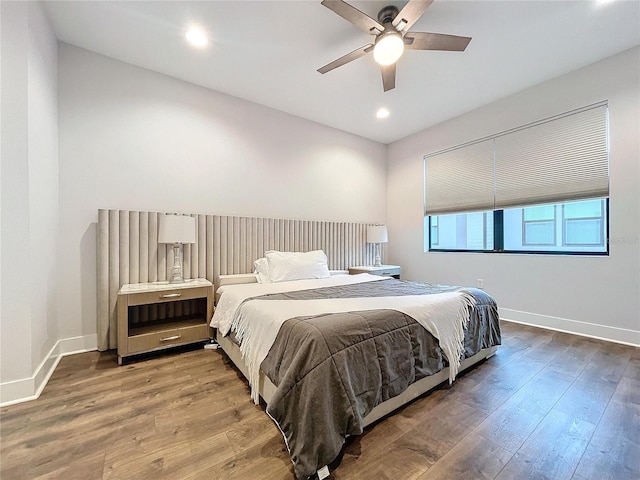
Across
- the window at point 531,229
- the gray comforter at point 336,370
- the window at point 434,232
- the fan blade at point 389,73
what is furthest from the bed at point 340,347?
the window at point 434,232

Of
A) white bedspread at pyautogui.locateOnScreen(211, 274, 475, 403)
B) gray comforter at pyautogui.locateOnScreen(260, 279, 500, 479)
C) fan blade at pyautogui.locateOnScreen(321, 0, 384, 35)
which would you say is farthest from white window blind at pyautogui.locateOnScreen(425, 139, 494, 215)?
gray comforter at pyautogui.locateOnScreen(260, 279, 500, 479)

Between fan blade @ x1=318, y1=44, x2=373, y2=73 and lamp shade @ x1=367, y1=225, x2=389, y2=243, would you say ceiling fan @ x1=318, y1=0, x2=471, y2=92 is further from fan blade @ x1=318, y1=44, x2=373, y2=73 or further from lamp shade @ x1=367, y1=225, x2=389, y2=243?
lamp shade @ x1=367, y1=225, x2=389, y2=243

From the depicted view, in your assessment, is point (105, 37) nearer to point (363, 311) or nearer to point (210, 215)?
point (210, 215)

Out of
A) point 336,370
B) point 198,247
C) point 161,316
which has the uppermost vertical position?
point 198,247

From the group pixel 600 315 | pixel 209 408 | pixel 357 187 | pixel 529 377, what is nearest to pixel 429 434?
pixel 529 377

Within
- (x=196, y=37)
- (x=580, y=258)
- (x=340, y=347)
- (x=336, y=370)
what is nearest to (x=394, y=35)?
(x=196, y=37)

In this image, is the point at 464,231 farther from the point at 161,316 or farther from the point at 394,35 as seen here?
the point at 161,316

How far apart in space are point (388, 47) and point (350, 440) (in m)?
2.74

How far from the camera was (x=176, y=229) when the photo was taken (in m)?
2.68

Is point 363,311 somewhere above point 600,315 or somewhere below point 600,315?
above

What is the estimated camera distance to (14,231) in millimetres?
1773

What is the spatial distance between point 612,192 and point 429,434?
3.26 metres

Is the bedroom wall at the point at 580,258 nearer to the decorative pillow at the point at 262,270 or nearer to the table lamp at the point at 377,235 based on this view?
the table lamp at the point at 377,235

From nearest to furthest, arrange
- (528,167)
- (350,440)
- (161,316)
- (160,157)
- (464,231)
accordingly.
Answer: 1. (350,440)
2. (161,316)
3. (160,157)
4. (528,167)
5. (464,231)
